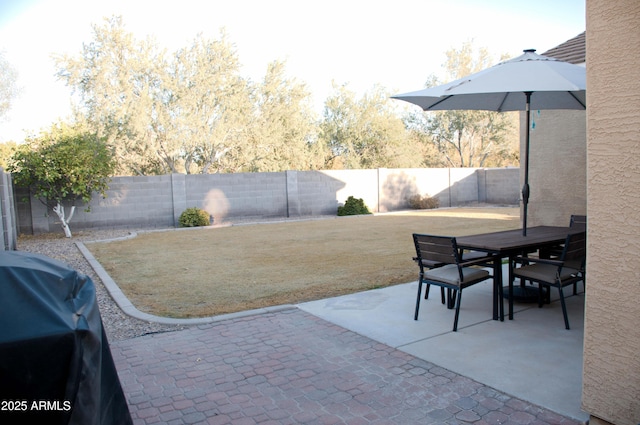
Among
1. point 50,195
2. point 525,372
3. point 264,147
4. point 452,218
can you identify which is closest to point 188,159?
point 264,147

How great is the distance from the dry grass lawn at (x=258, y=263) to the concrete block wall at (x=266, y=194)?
6.64ft

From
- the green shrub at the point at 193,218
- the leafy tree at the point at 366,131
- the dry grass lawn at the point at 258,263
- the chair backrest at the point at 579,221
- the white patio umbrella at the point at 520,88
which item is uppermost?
the leafy tree at the point at 366,131

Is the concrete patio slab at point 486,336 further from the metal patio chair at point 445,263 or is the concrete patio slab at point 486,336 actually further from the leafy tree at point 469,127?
the leafy tree at point 469,127

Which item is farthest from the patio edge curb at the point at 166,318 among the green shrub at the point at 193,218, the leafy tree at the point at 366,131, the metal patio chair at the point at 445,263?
the leafy tree at the point at 366,131

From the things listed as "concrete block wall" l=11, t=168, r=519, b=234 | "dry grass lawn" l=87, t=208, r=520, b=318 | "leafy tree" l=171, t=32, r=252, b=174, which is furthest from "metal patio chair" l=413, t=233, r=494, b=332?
"leafy tree" l=171, t=32, r=252, b=174

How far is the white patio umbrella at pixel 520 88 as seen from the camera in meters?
5.21

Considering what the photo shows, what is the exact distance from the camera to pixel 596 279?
2914 millimetres

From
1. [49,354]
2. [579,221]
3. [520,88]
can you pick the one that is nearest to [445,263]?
[520,88]

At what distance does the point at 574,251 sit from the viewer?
5.18 meters

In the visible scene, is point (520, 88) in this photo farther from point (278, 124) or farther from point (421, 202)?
point (278, 124)

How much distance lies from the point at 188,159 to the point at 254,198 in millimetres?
7333

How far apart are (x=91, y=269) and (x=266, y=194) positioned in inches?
421

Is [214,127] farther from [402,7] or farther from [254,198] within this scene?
[402,7]

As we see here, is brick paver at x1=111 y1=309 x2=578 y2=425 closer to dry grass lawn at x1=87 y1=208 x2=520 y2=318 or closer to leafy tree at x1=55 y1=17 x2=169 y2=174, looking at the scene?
dry grass lawn at x1=87 y1=208 x2=520 y2=318
